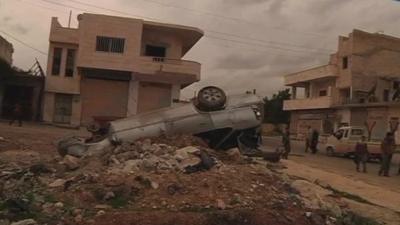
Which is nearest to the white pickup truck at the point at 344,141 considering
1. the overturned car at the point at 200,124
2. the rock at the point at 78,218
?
the overturned car at the point at 200,124

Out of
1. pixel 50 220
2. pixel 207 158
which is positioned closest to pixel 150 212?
pixel 50 220

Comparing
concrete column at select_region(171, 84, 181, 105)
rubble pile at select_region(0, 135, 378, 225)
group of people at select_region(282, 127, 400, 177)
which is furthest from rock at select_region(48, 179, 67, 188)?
concrete column at select_region(171, 84, 181, 105)

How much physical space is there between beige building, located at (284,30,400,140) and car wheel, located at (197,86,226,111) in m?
30.8

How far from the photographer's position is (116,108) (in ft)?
129

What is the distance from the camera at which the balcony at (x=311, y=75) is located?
53.4m

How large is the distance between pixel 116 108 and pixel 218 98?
23158 millimetres

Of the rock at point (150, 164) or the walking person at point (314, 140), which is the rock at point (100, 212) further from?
the walking person at point (314, 140)

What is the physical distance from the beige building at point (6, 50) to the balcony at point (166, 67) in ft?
28.7

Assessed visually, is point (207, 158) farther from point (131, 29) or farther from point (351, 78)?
point (351, 78)

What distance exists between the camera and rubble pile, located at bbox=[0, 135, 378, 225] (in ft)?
27.9

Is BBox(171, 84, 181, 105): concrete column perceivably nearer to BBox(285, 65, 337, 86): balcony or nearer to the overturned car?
BBox(285, 65, 337, 86): balcony

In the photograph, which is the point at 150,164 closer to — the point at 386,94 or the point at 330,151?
the point at 330,151

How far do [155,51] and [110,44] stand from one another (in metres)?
3.57

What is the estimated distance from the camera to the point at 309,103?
56531mm
